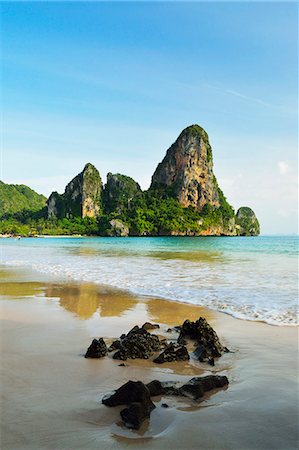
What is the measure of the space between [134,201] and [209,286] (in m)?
129

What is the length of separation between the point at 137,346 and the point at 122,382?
3.04 feet

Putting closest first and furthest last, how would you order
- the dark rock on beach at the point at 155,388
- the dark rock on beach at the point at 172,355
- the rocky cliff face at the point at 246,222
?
the dark rock on beach at the point at 155,388 → the dark rock on beach at the point at 172,355 → the rocky cliff face at the point at 246,222

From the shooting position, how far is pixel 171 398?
3600 millimetres

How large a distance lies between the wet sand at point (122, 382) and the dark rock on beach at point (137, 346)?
0.14 m

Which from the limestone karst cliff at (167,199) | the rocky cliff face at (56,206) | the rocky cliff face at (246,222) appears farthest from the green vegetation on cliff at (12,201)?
the rocky cliff face at (246,222)

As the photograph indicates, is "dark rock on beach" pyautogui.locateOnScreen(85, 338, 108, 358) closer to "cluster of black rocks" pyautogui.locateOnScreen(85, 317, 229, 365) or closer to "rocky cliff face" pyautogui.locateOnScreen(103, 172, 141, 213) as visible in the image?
"cluster of black rocks" pyautogui.locateOnScreen(85, 317, 229, 365)

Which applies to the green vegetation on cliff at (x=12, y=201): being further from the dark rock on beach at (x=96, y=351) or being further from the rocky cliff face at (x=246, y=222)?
the dark rock on beach at (x=96, y=351)

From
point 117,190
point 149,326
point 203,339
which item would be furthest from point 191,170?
point 203,339

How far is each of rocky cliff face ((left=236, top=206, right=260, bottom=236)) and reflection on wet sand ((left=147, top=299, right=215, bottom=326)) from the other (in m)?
145

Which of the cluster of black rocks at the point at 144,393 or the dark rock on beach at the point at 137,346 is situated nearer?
the cluster of black rocks at the point at 144,393

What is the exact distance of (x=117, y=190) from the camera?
484 ft

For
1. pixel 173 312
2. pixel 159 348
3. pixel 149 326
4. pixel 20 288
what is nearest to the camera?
pixel 159 348

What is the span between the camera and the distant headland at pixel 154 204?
413ft

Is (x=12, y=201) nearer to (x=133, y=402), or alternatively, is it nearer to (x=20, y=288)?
(x=20, y=288)
